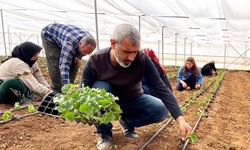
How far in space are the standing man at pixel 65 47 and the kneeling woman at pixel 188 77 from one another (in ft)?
12.2

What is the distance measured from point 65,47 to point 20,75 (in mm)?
1061

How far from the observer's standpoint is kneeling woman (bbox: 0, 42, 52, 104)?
14.9 ft

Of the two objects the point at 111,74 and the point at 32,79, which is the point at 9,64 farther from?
the point at 111,74

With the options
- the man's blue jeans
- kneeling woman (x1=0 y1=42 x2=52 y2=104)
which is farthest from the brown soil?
kneeling woman (x1=0 y1=42 x2=52 y2=104)

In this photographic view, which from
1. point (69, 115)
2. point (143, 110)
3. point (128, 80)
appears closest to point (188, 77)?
point (143, 110)

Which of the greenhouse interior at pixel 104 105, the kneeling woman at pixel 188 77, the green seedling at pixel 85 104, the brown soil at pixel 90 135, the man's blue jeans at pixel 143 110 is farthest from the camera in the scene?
the kneeling woman at pixel 188 77

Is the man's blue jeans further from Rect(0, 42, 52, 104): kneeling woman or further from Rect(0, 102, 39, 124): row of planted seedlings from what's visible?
Rect(0, 42, 52, 104): kneeling woman

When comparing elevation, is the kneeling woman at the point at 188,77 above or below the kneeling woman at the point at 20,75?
below

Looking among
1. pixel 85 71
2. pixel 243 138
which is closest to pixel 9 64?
pixel 85 71

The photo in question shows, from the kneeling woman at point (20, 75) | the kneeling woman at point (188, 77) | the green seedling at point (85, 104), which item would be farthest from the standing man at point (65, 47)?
the kneeling woman at point (188, 77)

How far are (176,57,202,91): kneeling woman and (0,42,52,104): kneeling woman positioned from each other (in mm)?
3984

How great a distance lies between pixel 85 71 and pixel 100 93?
0.60 metres

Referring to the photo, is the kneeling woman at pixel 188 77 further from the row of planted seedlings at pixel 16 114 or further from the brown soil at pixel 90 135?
the row of planted seedlings at pixel 16 114

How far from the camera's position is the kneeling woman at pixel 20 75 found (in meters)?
4.53
